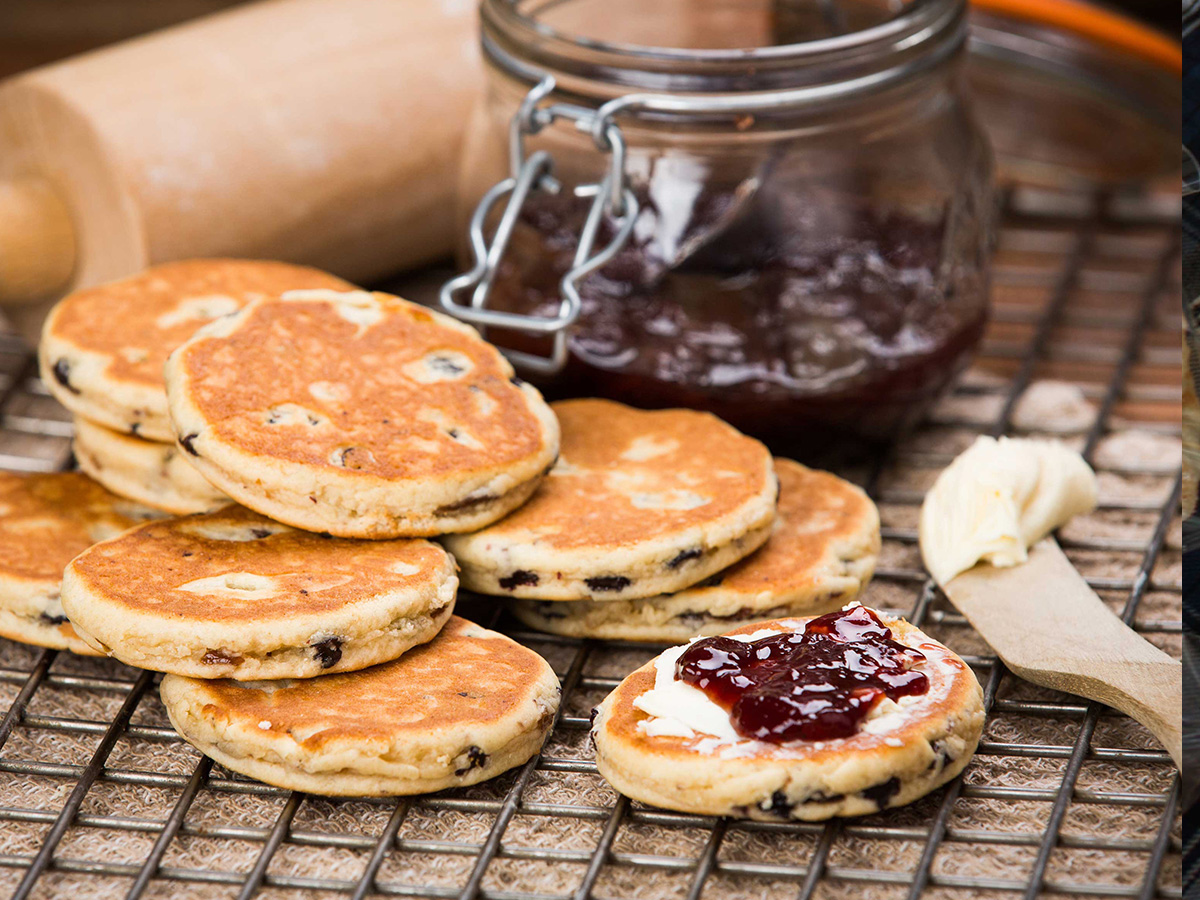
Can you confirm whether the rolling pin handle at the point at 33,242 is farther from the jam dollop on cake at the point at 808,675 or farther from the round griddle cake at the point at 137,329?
the jam dollop on cake at the point at 808,675

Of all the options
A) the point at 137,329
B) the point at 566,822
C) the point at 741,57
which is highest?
the point at 741,57

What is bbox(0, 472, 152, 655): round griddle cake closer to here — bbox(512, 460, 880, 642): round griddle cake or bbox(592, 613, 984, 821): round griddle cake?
bbox(512, 460, 880, 642): round griddle cake

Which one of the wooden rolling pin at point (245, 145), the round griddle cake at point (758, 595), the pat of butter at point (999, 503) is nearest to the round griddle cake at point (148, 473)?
the round griddle cake at point (758, 595)

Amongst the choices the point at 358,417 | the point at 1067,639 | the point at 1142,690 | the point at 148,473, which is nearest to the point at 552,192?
the point at 358,417

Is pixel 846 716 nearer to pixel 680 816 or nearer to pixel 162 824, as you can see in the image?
pixel 680 816

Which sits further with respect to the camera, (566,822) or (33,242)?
(33,242)

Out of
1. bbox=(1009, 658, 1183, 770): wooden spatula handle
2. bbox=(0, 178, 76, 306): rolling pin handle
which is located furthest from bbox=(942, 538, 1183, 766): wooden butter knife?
bbox=(0, 178, 76, 306): rolling pin handle

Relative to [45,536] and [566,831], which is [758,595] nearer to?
[566,831]
